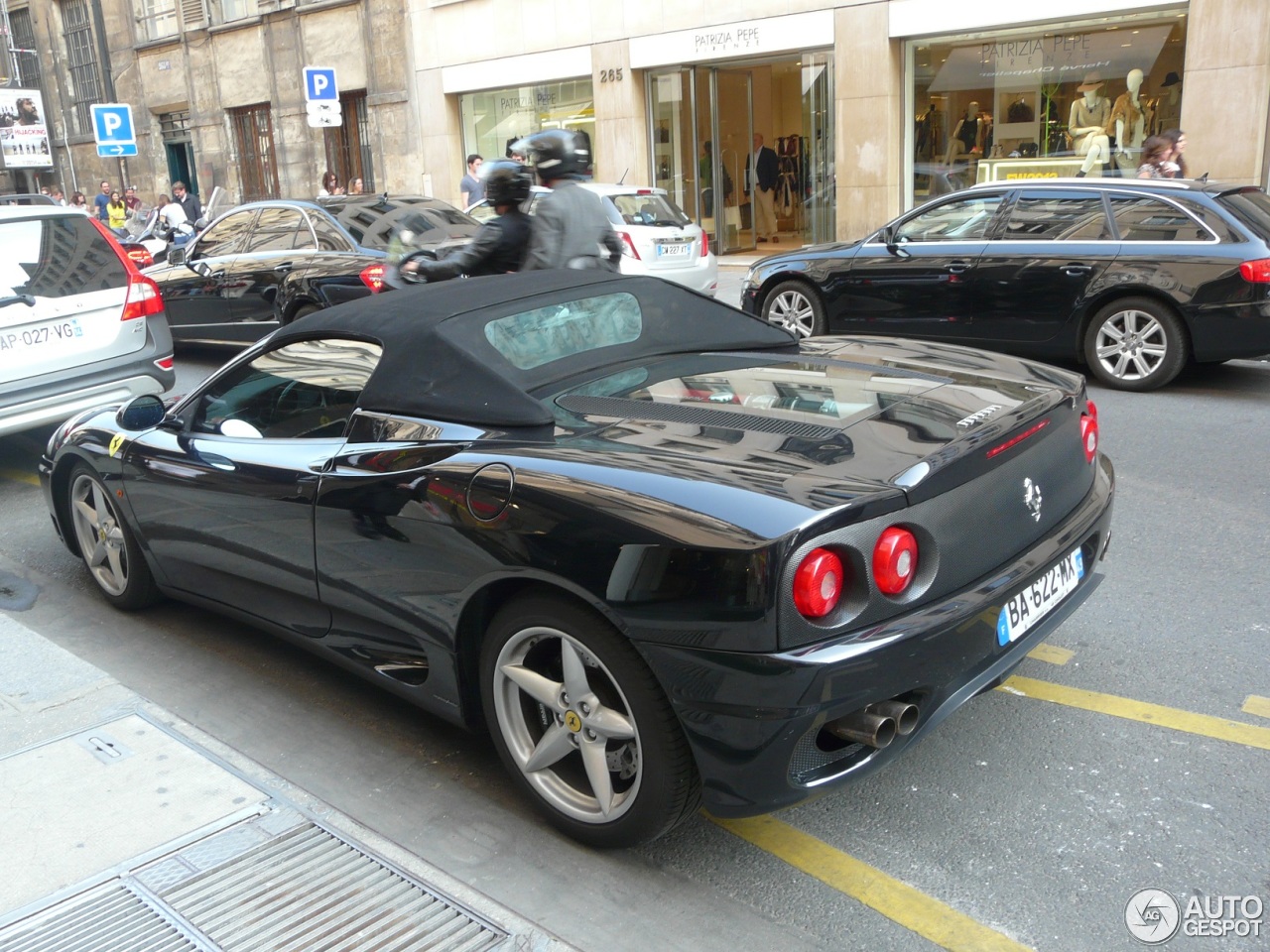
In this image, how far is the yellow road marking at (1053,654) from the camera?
4086 mm

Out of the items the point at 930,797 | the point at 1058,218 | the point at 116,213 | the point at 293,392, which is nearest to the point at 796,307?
the point at 1058,218

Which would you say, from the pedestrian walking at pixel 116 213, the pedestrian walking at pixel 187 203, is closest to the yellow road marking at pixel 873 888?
the pedestrian walking at pixel 187 203

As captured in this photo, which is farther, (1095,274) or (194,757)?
(1095,274)

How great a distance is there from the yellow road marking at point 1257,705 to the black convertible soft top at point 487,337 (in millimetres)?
1940

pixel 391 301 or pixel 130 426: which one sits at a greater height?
pixel 391 301

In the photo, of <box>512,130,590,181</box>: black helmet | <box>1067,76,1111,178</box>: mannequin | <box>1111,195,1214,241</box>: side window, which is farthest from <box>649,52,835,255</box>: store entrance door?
<box>512,130,590,181</box>: black helmet

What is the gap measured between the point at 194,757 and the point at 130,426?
1637 millimetres

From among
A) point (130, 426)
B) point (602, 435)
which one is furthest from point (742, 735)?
point (130, 426)

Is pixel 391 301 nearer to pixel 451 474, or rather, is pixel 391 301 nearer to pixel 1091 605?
pixel 451 474

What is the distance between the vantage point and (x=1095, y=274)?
847cm

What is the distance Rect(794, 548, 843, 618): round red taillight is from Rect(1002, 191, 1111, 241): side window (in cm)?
690

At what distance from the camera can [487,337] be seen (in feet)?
11.9

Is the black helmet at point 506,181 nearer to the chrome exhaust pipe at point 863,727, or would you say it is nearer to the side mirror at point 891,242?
the chrome exhaust pipe at point 863,727

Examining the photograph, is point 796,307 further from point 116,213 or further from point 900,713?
point 116,213
